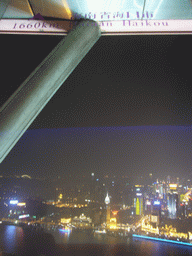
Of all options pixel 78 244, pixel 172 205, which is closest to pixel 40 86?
pixel 78 244

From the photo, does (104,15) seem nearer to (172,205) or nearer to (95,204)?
(95,204)

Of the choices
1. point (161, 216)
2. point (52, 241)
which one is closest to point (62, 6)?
point (52, 241)

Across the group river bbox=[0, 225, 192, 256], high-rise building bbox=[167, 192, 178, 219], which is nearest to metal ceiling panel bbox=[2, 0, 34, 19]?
river bbox=[0, 225, 192, 256]

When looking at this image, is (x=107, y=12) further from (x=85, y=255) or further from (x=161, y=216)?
(x=161, y=216)

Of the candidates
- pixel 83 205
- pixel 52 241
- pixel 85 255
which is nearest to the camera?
pixel 85 255

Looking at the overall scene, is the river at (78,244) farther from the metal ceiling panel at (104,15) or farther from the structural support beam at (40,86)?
the metal ceiling panel at (104,15)

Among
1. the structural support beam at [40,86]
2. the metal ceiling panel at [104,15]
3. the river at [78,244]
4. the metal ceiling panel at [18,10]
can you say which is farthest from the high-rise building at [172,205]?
the metal ceiling panel at [18,10]
